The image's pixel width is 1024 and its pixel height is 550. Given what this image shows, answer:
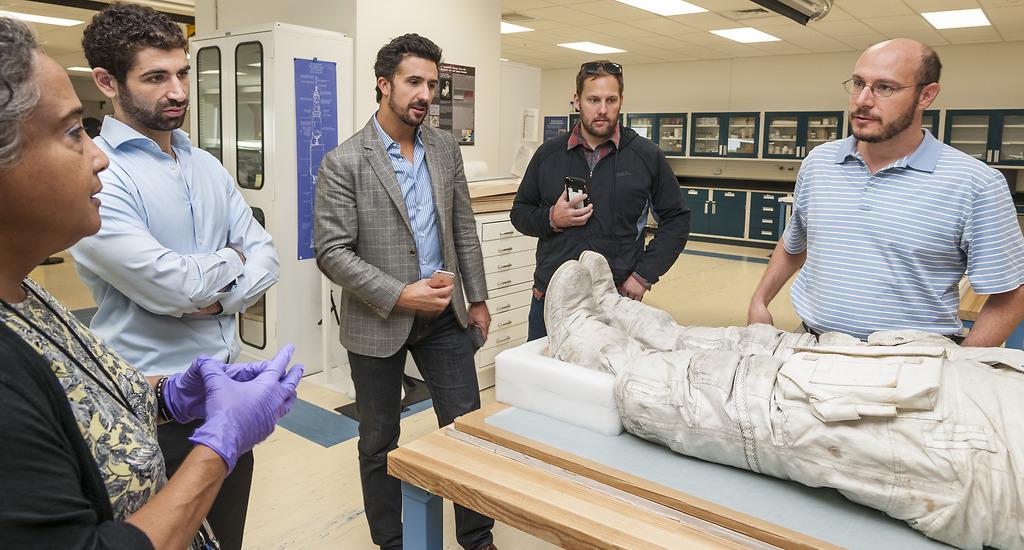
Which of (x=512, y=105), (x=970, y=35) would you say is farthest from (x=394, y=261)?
(x=970, y=35)

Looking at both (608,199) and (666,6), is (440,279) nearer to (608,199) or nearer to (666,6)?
(608,199)

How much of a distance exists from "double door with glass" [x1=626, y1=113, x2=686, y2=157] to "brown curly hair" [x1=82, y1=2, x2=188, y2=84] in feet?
32.1

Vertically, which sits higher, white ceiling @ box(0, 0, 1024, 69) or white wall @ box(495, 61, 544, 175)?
white ceiling @ box(0, 0, 1024, 69)

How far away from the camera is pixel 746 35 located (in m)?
8.49

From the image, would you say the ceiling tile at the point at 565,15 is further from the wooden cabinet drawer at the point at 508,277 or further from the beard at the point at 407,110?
the beard at the point at 407,110

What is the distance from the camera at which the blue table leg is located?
1.41 metres

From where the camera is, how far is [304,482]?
2768mm

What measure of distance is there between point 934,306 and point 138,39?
2.06 metres

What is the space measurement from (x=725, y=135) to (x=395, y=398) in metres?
9.26

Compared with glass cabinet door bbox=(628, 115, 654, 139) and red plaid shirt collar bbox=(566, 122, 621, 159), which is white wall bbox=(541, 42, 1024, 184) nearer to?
glass cabinet door bbox=(628, 115, 654, 139)

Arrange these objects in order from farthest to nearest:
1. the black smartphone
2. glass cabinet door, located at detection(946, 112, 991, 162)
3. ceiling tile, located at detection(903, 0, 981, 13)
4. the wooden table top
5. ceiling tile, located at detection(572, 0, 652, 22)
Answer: glass cabinet door, located at detection(946, 112, 991, 162) < ceiling tile, located at detection(572, 0, 652, 22) < ceiling tile, located at detection(903, 0, 981, 13) < the black smartphone < the wooden table top

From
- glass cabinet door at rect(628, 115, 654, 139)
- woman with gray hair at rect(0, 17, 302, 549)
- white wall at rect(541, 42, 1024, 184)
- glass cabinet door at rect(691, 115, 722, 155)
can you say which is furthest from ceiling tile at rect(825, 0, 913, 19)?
woman with gray hair at rect(0, 17, 302, 549)

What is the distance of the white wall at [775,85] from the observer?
8.79m

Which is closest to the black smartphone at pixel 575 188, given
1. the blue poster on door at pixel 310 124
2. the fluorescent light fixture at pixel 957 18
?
the blue poster on door at pixel 310 124
